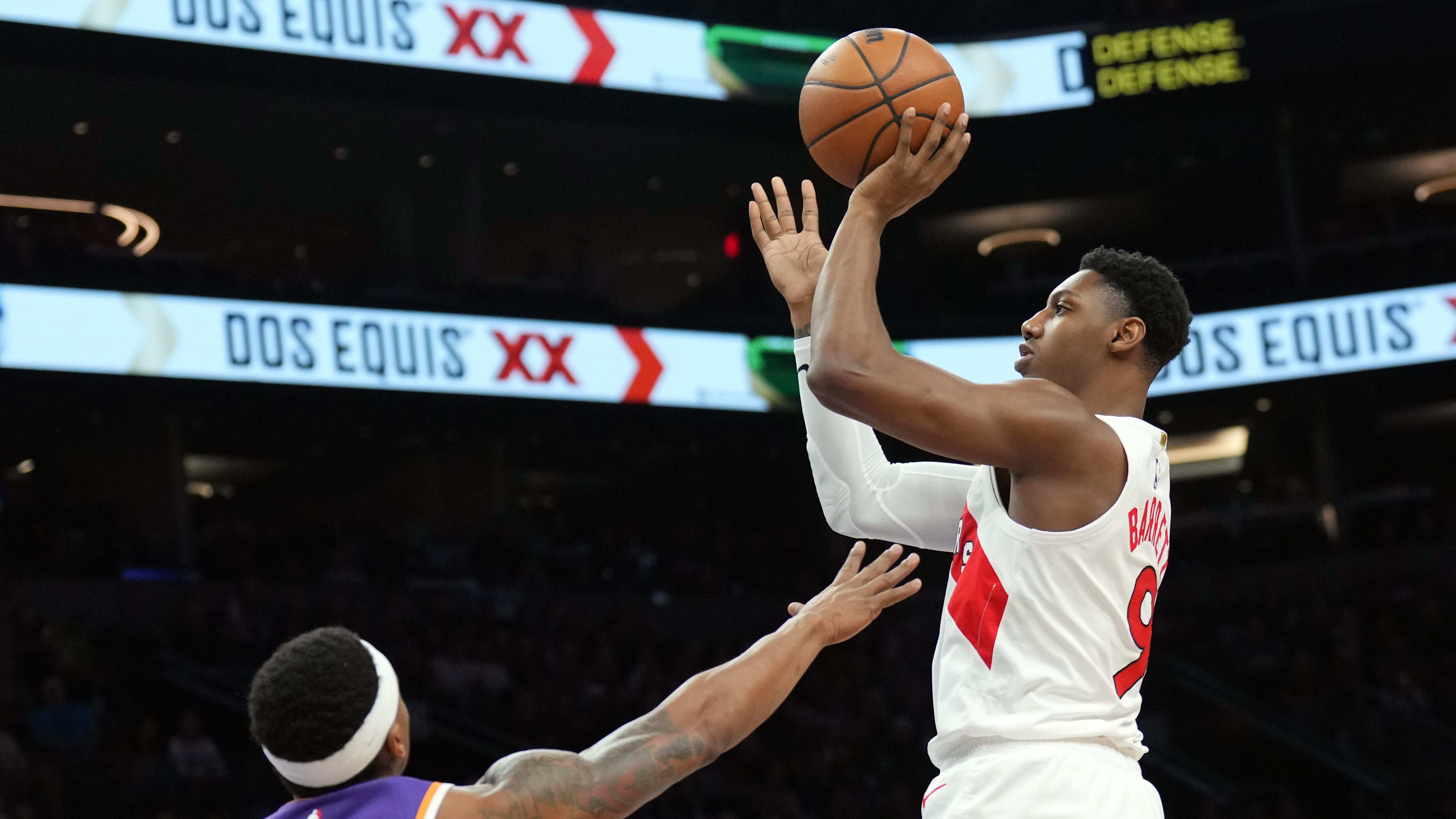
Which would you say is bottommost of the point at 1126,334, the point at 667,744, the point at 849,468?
the point at 667,744

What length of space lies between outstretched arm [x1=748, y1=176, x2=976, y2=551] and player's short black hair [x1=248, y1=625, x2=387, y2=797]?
128cm

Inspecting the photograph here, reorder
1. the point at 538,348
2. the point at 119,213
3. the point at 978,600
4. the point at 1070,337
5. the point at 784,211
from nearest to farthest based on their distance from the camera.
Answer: the point at 978,600
the point at 1070,337
the point at 784,211
the point at 538,348
the point at 119,213

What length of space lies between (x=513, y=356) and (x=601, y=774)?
1332 centimetres

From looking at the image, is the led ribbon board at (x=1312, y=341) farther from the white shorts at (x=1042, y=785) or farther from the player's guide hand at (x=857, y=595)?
the white shorts at (x=1042, y=785)

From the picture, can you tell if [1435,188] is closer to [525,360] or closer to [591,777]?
[525,360]

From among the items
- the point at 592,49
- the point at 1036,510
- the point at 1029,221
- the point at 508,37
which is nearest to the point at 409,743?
the point at 1036,510

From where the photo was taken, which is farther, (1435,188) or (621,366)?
(1435,188)

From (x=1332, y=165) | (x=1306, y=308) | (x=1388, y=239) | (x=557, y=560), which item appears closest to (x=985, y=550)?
(x=557, y=560)

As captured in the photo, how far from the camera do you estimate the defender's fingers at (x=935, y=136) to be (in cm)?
310

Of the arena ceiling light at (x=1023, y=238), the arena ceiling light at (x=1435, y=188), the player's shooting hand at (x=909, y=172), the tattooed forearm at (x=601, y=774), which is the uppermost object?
the player's shooting hand at (x=909, y=172)

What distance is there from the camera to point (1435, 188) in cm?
2208

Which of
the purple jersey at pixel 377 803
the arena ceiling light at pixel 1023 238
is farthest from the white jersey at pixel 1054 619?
the arena ceiling light at pixel 1023 238

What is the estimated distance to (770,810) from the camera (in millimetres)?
12672

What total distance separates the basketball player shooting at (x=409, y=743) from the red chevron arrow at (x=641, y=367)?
1341 cm
